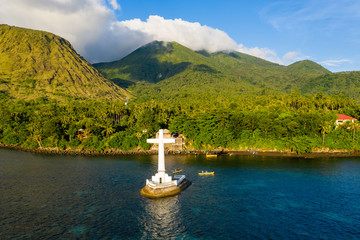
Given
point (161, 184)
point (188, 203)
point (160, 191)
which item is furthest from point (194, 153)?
point (188, 203)

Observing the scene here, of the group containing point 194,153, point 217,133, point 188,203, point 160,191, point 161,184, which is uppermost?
point 217,133

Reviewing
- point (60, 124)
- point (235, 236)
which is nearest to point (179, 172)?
point (235, 236)

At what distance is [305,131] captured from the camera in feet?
315

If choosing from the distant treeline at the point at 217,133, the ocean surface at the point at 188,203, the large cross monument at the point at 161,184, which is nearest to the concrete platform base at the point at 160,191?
the large cross monument at the point at 161,184

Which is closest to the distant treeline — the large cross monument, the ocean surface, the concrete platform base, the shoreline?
the shoreline

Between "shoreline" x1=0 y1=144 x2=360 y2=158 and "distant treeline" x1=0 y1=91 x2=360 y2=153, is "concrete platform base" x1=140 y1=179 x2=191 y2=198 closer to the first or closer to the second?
"shoreline" x1=0 y1=144 x2=360 y2=158

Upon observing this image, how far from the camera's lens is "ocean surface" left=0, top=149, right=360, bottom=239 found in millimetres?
34375

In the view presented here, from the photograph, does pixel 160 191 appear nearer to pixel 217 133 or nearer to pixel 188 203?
pixel 188 203

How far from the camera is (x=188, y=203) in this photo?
43750mm

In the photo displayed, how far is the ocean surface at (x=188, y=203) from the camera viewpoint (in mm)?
Result: 34375

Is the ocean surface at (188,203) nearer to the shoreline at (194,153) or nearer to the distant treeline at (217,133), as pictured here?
the shoreline at (194,153)

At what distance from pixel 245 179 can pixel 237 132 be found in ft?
140

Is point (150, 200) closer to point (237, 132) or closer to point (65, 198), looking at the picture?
point (65, 198)

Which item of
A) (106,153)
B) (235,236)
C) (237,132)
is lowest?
(235,236)
